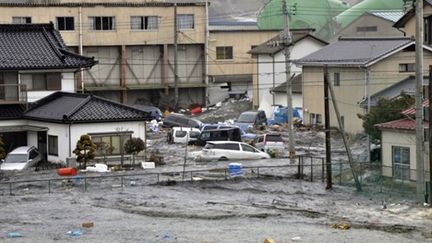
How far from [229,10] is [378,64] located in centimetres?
13692

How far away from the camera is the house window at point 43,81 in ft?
144

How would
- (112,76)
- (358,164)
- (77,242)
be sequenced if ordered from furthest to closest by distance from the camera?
(112,76) → (358,164) → (77,242)

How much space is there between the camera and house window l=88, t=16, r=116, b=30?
223 ft

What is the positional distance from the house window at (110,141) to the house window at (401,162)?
12014mm

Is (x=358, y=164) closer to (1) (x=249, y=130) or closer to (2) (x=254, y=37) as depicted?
(1) (x=249, y=130)

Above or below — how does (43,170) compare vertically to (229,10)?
below

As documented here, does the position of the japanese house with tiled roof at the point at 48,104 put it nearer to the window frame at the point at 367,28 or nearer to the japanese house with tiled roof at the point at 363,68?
the japanese house with tiled roof at the point at 363,68

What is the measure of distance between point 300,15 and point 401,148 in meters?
46.1

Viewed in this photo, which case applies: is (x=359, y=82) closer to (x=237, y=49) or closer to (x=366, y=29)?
(x=237, y=49)

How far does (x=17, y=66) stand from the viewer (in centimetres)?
4300

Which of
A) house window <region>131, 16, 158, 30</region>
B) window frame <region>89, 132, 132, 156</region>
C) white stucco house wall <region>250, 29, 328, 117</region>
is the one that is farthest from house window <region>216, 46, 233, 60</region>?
window frame <region>89, 132, 132, 156</region>

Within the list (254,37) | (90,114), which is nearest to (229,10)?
(254,37)

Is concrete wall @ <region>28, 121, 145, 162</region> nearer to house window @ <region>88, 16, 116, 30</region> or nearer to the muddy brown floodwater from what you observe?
the muddy brown floodwater

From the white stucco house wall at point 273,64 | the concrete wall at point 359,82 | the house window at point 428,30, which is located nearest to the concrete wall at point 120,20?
the white stucco house wall at point 273,64
